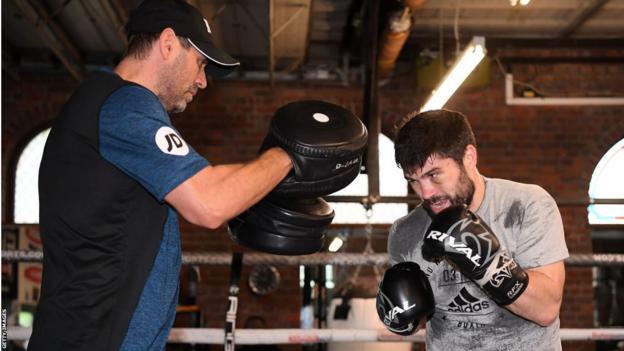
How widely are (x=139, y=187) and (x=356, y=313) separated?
Result: 3588mm

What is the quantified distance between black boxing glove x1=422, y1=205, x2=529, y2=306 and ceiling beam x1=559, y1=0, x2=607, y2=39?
520 cm

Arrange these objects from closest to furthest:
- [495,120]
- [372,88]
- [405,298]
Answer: [405,298] < [372,88] < [495,120]

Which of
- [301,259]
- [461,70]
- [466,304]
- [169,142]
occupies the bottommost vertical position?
[466,304]

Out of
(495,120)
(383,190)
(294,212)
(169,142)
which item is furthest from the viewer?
(495,120)

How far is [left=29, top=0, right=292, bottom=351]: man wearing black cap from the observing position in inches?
62.7

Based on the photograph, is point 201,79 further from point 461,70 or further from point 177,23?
point 461,70

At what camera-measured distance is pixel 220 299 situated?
747 cm

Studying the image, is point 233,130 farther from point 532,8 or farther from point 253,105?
point 532,8

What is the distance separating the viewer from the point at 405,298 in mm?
2191

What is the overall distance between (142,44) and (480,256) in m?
0.95

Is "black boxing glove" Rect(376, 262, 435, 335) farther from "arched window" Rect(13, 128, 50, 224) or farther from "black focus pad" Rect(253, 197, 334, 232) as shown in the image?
"arched window" Rect(13, 128, 50, 224)

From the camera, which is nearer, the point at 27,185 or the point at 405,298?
the point at 405,298

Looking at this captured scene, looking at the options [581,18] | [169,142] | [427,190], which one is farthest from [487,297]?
[581,18]

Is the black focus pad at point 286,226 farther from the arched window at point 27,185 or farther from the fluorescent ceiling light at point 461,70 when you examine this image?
the arched window at point 27,185
